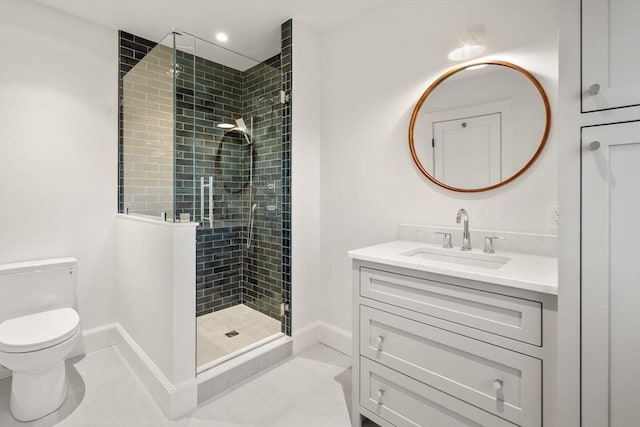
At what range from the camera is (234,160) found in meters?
2.48

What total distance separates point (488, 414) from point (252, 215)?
2014 millimetres

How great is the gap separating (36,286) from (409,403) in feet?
8.15

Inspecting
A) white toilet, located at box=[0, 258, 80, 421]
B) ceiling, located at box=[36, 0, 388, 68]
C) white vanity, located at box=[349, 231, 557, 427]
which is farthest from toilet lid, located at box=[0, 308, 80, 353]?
ceiling, located at box=[36, 0, 388, 68]

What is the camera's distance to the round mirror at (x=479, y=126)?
5.42ft

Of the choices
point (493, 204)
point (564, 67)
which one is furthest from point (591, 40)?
point (493, 204)

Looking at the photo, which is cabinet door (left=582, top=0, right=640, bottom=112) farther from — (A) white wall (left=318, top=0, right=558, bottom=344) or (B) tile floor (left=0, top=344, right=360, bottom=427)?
(B) tile floor (left=0, top=344, right=360, bottom=427)

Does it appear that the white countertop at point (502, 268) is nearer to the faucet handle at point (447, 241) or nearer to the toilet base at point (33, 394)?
the faucet handle at point (447, 241)

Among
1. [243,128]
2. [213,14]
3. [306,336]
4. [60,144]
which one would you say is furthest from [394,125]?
[60,144]

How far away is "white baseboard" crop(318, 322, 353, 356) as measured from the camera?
8.18ft

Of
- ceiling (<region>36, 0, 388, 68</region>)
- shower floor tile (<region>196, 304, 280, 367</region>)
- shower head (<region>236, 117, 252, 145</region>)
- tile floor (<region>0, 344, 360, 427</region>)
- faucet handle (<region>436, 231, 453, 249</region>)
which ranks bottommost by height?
tile floor (<region>0, 344, 360, 427</region>)

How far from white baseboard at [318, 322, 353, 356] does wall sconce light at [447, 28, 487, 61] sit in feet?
6.89

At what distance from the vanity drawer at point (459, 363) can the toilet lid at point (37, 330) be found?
5.65 feet

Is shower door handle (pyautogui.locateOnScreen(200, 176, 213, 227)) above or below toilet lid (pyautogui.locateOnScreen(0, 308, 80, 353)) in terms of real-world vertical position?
above

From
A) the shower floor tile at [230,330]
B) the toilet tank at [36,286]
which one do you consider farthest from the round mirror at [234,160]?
the toilet tank at [36,286]
